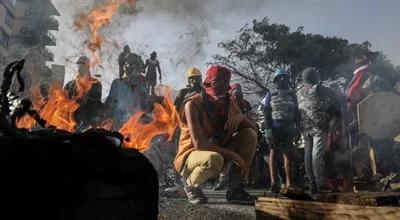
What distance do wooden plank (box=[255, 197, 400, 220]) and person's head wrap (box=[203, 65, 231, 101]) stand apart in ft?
9.05

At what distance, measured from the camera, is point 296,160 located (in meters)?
7.32

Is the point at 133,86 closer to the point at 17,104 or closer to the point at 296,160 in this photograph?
the point at 296,160

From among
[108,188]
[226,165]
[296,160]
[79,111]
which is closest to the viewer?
[108,188]

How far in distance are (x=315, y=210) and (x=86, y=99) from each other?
524cm

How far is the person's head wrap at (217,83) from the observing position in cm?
573

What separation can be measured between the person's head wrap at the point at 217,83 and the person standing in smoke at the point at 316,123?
4.94ft

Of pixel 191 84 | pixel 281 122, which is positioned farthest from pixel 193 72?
pixel 281 122

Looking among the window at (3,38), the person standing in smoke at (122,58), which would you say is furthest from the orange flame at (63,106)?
the window at (3,38)

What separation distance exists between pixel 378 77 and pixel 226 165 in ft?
10.9

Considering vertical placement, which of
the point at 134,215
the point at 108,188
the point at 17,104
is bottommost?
the point at 134,215

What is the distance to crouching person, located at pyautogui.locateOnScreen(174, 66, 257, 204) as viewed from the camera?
495 cm

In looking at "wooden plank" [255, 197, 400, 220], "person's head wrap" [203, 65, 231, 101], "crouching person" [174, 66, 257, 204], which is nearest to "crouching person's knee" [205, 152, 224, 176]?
"crouching person" [174, 66, 257, 204]

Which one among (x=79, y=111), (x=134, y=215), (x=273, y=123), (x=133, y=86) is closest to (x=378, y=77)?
(x=273, y=123)

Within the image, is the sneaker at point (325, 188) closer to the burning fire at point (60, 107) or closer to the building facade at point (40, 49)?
the burning fire at point (60, 107)
